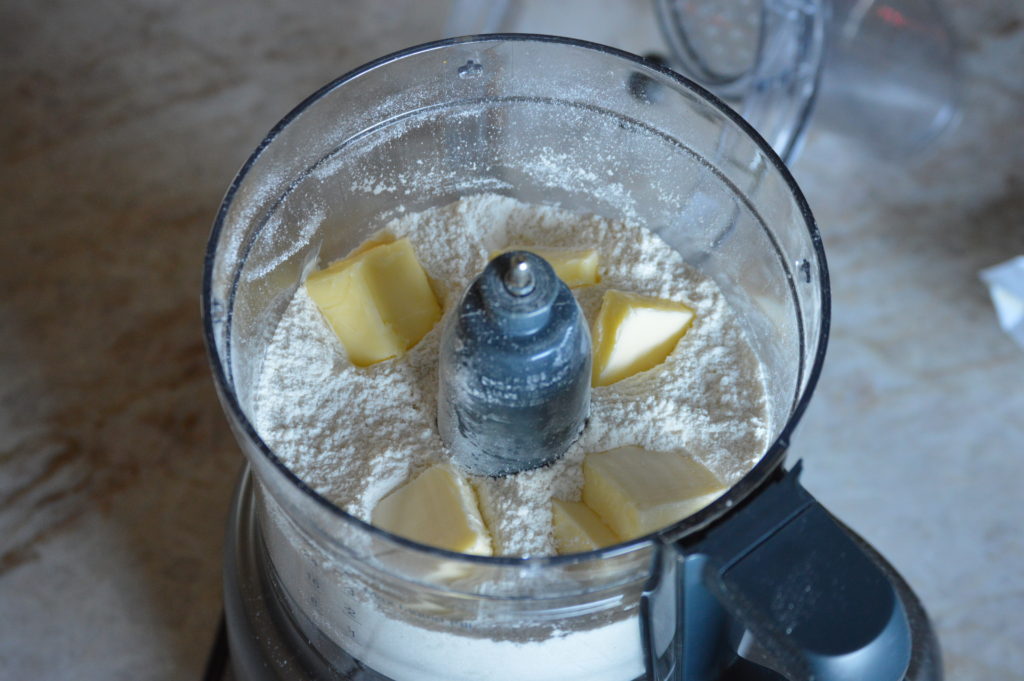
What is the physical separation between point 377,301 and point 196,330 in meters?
0.34

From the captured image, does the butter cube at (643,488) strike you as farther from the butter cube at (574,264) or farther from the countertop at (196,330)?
the countertop at (196,330)

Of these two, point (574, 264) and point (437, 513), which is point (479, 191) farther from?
point (437, 513)

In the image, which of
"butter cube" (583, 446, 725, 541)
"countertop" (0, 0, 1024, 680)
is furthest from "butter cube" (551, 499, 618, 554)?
"countertop" (0, 0, 1024, 680)

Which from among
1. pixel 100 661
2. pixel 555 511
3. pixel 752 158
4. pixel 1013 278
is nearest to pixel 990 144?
pixel 1013 278

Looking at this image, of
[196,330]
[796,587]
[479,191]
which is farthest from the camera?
[196,330]

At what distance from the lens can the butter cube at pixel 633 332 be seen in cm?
50

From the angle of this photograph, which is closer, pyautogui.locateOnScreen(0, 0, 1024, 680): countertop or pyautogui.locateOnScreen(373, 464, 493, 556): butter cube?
pyautogui.locateOnScreen(373, 464, 493, 556): butter cube

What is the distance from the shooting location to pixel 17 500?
2.45 ft

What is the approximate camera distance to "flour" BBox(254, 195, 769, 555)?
1.55 feet

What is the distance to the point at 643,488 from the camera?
1.46 ft

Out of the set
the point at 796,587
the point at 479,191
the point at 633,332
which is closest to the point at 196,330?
the point at 479,191

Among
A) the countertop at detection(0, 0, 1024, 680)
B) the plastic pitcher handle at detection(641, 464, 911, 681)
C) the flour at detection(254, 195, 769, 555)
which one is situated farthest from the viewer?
the countertop at detection(0, 0, 1024, 680)

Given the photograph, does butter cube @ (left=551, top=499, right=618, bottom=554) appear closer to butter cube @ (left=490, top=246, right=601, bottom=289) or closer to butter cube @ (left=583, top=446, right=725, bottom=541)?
butter cube @ (left=583, top=446, right=725, bottom=541)

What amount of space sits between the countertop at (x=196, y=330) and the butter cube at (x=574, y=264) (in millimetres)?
334
